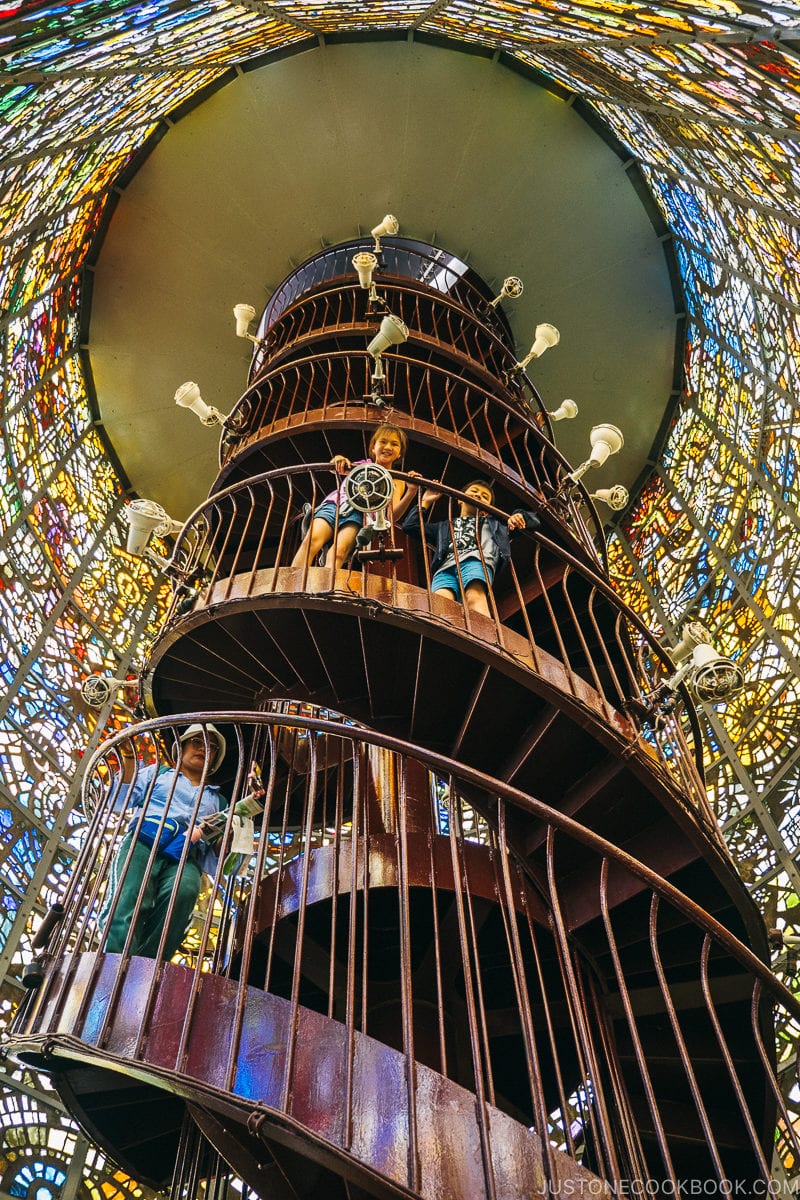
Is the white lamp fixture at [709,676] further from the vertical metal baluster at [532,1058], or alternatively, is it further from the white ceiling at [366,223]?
the white ceiling at [366,223]

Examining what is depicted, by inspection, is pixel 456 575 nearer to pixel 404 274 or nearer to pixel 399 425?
pixel 399 425

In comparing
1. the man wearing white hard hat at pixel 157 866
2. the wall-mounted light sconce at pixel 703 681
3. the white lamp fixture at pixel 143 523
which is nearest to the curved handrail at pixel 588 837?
the man wearing white hard hat at pixel 157 866

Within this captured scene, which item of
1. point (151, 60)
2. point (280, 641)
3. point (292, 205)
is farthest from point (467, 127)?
point (280, 641)

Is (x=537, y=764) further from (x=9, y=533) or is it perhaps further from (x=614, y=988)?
(x=9, y=533)

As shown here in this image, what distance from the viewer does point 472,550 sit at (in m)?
4.90

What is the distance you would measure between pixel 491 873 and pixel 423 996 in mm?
628

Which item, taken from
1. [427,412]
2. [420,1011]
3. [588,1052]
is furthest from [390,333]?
[588,1052]

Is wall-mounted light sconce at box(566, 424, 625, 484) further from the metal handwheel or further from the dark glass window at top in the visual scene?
the dark glass window at top

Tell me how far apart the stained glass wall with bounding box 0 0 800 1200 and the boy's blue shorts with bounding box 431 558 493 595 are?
3029 millimetres

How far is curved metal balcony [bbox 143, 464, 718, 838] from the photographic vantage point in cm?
402

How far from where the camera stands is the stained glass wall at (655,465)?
5363mm

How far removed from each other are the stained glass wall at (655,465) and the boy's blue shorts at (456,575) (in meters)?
3.03

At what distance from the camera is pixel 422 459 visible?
21.5 ft

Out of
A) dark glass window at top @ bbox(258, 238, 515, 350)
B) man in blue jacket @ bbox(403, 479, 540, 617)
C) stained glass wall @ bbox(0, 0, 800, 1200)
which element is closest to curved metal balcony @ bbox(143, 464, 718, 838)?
man in blue jacket @ bbox(403, 479, 540, 617)
